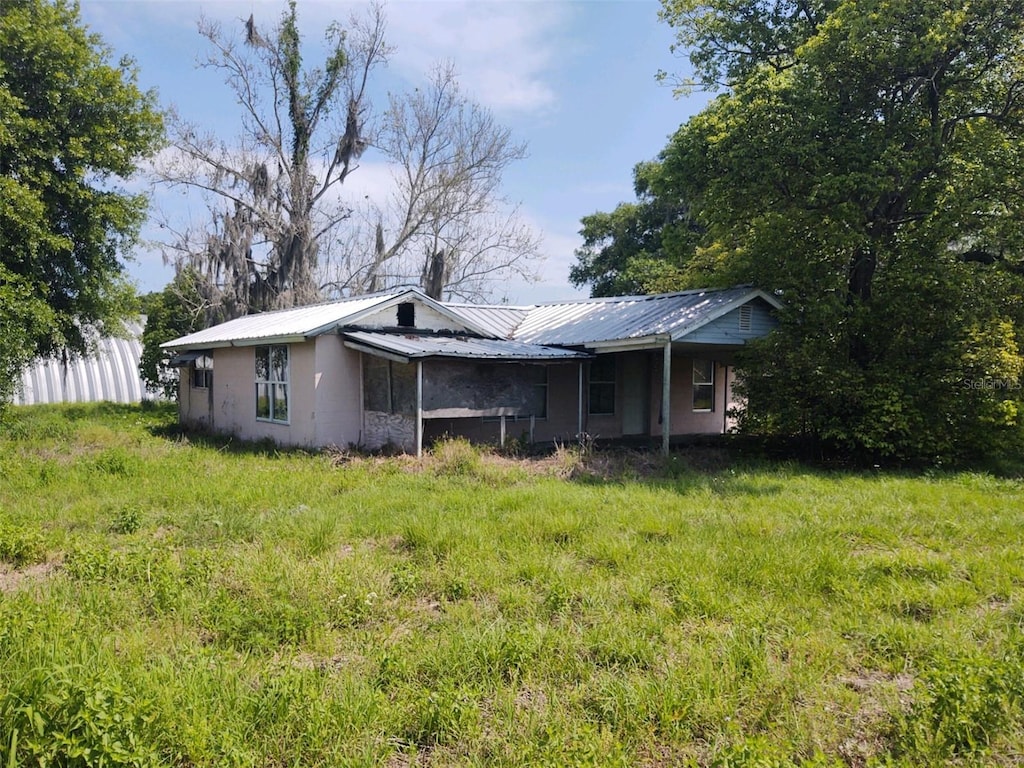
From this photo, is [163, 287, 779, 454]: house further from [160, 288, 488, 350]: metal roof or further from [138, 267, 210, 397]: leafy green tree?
[138, 267, 210, 397]: leafy green tree

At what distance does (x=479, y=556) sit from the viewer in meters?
6.56

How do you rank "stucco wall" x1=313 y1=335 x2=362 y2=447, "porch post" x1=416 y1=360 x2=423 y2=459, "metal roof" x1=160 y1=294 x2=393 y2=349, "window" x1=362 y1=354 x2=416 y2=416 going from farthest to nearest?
"metal roof" x1=160 y1=294 x2=393 y2=349
"stucco wall" x1=313 y1=335 x2=362 y2=447
"window" x1=362 y1=354 x2=416 y2=416
"porch post" x1=416 y1=360 x2=423 y2=459

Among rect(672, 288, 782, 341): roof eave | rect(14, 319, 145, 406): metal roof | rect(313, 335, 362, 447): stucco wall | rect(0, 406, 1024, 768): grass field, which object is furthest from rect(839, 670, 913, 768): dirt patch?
rect(14, 319, 145, 406): metal roof

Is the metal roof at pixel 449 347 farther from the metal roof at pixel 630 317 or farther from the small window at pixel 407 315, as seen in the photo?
the metal roof at pixel 630 317

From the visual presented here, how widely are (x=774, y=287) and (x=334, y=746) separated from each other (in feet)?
45.0

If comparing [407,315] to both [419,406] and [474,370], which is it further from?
[419,406]

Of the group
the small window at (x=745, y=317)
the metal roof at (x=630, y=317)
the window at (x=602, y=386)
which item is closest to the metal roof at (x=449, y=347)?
the metal roof at (x=630, y=317)

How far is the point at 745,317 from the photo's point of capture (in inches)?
579

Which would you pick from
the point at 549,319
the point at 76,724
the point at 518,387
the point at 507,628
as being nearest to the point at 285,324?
the point at 518,387

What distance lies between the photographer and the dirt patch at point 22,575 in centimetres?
560

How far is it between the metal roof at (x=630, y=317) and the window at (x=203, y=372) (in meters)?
8.87

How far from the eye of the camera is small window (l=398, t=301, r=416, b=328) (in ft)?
50.2

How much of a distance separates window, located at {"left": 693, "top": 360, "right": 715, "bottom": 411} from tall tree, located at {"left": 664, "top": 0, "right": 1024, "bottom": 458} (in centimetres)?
443

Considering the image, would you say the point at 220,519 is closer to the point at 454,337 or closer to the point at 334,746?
the point at 334,746
